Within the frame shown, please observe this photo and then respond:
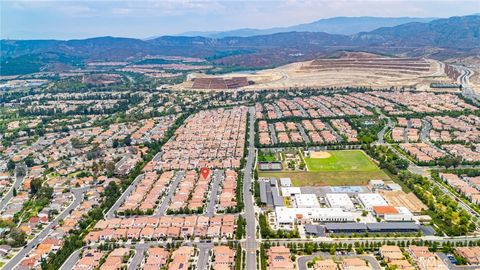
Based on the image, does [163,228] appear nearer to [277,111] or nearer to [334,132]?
[334,132]

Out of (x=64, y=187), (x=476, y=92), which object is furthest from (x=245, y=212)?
(x=476, y=92)

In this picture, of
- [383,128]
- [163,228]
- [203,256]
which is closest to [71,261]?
[163,228]

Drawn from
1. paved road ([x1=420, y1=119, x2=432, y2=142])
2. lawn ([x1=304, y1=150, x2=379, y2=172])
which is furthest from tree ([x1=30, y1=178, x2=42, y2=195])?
paved road ([x1=420, y1=119, x2=432, y2=142])

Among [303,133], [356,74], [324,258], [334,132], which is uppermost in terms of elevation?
[356,74]

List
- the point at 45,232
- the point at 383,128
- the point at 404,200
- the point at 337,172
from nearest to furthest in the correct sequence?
the point at 45,232 → the point at 404,200 → the point at 337,172 → the point at 383,128

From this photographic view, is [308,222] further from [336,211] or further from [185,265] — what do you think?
[185,265]

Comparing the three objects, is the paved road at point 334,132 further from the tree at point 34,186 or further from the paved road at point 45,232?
the tree at point 34,186

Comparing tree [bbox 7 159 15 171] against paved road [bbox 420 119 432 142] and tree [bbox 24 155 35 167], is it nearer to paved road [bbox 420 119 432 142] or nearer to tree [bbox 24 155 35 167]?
tree [bbox 24 155 35 167]
